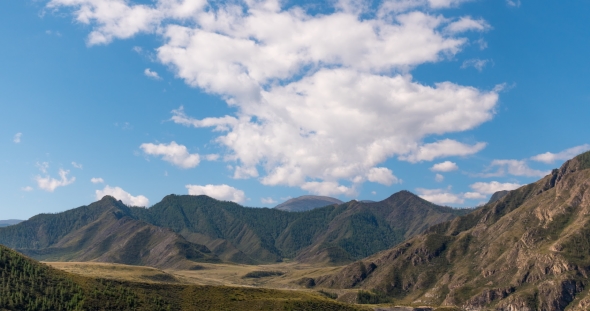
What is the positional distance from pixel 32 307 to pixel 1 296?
→ 12.1m

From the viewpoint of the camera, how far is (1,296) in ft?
641

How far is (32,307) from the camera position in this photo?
19888 cm
